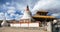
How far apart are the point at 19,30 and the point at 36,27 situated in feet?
3.53

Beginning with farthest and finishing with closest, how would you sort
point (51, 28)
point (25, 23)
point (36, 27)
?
point (25, 23) → point (36, 27) → point (51, 28)

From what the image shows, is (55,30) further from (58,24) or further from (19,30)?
(19,30)

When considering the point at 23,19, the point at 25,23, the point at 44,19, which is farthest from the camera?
the point at 44,19

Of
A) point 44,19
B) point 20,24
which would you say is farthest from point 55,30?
point 44,19

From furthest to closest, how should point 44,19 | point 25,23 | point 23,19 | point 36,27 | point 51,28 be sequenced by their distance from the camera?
1. point 44,19
2. point 23,19
3. point 25,23
4. point 36,27
5. point 51,28

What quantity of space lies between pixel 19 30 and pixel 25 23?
3.57 ft

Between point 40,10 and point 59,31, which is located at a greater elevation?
point 40,10

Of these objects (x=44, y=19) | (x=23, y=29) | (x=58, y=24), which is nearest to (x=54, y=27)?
(x=58, y=24)

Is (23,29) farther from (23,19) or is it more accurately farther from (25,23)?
(23,19)

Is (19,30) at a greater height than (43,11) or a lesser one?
lesser

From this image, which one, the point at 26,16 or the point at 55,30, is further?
the point at 26,16

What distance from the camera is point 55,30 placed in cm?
867

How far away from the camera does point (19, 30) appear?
9648 millimetres

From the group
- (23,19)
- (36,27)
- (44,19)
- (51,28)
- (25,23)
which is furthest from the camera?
(44,19)
